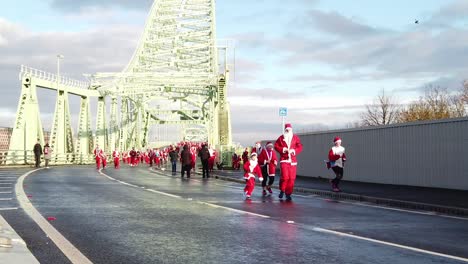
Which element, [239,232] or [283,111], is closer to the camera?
[239,232]

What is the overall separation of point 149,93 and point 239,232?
7263 cm

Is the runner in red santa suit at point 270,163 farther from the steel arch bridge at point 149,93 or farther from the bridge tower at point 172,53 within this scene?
the bridge tower at point 172,53

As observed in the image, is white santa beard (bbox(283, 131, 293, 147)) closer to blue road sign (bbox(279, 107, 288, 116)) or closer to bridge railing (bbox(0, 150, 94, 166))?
blue road sign (bbox(279, 107, 288, 116))

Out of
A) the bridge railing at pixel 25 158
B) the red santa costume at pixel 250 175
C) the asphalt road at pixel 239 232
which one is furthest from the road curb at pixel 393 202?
the bridge railing at pixel 25 158

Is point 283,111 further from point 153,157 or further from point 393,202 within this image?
point 153,157

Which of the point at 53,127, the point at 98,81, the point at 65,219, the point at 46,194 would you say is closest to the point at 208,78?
the point at 98,81

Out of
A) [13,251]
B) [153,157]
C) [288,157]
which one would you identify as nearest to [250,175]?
[288,157]

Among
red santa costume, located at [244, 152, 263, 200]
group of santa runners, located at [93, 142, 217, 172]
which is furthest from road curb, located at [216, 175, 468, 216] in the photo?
group of santa runners, located at [93, 142, 217, 172]

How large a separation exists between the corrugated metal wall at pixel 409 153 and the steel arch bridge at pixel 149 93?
19.5 metres

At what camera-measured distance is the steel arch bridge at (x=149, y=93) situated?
50406 mm

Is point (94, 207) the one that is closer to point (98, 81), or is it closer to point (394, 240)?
point (394, 240)

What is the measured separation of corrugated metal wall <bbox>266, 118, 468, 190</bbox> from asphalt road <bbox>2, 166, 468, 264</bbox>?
7.53 meters

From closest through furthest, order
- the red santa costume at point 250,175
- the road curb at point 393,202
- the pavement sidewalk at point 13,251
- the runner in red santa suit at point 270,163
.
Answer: the pavement sidewalk at point 13,251, the road curb at point 393,202, the red santa costume at point 250,175, the runner in red santa suit at point 270,163

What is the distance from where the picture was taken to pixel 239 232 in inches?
369
